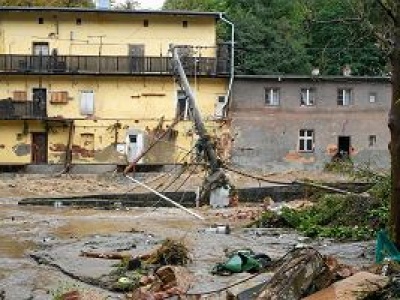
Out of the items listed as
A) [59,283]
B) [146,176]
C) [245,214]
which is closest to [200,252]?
[59,283]

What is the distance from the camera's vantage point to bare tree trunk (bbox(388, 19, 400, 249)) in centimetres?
1036

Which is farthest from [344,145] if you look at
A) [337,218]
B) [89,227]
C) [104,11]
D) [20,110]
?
[337,218]

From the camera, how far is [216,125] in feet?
146

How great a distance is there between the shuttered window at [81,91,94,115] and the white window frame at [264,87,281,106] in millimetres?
10795

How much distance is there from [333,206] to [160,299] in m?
10.0

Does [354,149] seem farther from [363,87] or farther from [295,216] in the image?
[295,216]

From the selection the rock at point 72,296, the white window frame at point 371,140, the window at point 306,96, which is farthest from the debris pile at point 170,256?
the white window frame at point 371,140

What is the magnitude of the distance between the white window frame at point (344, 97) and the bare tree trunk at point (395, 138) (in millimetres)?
35056

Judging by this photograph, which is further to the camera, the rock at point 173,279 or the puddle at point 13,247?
the puddle at point 13,247

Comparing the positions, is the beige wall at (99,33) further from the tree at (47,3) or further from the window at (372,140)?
the window at (372,140)

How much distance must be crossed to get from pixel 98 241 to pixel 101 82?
30.1m

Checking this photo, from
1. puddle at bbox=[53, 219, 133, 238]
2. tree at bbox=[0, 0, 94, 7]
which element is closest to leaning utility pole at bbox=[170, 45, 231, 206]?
puddle at bbox=[53, 219, 133, 238]

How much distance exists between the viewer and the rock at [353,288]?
696 cm

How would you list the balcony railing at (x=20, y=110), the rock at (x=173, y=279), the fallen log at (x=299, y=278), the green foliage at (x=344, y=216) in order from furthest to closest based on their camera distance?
the balcony railing at (x=20, y=110) < the green foliage at (x=344, y=216) < the rock at (x=173, y=279) < the fallen log at (x=299, y=278)
